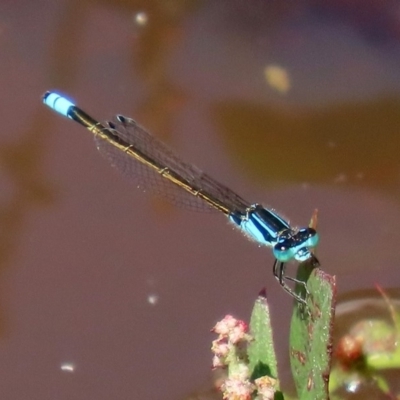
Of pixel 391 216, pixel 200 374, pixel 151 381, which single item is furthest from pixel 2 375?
pixel 391 216

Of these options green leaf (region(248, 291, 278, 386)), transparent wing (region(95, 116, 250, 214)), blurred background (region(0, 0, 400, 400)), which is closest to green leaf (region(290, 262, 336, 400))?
green leaf (region(248, 291, 278, 386))

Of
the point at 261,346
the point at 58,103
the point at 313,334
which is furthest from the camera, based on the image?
the point at 58,103

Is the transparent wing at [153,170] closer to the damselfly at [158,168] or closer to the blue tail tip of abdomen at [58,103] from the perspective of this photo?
the damselfly at [158,168]

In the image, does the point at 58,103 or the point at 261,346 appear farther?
the point at 58,103

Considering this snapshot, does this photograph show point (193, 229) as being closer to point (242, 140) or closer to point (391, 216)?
point (242, 140)

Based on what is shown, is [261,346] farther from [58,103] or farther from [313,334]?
[58,103]

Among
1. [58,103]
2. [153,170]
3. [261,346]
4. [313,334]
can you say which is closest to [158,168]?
[153,170]

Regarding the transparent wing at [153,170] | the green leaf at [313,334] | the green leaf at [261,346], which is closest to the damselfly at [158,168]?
the transparent wing at [153,170]

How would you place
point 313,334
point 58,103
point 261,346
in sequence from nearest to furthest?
point 313,334 → point 261,346 → point 58,103
